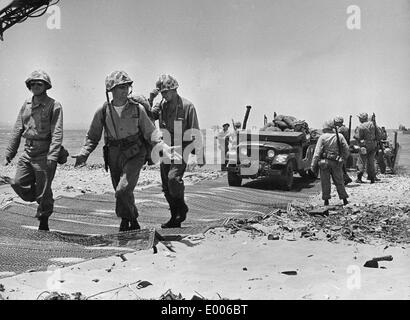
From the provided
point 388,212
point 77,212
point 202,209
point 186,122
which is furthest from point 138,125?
point 388,212

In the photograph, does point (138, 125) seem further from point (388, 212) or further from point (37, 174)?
point (388, 212)

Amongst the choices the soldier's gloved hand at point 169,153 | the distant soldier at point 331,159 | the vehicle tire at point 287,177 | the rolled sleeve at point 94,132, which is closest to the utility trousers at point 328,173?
the distant soldier at point 331,159

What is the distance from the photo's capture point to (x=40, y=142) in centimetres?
634

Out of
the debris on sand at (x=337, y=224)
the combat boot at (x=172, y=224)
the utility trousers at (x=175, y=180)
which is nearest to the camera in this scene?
the debris on sand at (x=337, y=224)

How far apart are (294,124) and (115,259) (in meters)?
9.44

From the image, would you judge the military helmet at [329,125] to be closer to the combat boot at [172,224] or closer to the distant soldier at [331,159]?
the distant soldier at [331,159]

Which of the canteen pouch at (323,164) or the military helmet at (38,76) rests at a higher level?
the military helmet at (38,76)

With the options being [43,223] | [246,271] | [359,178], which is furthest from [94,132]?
[359,178]

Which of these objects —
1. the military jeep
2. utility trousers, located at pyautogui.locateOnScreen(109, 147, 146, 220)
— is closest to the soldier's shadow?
the military jeep

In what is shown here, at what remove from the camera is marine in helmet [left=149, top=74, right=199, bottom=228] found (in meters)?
6.77

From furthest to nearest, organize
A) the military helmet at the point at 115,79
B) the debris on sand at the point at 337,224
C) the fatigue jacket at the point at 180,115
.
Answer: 1. the fatigue jacket at the point at 180,115
2. the debris on sand at the point at 337,224
3. the military helmet at the point at 115,79

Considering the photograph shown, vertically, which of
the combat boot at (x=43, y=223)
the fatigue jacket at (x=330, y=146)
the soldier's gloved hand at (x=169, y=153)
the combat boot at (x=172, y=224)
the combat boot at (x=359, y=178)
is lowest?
the combat boot at (x=359, y=178)

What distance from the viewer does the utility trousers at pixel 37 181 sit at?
20.7ft

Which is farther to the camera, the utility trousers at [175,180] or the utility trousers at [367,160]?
the utility trousers at [367,160]
